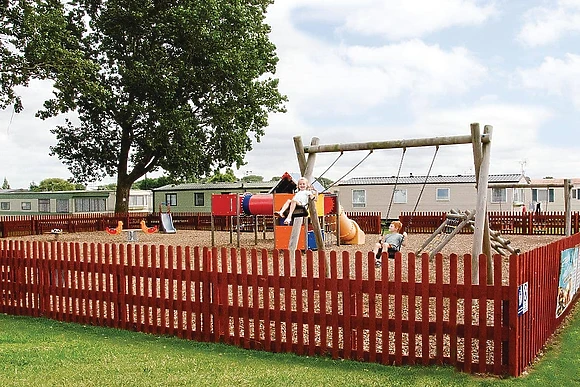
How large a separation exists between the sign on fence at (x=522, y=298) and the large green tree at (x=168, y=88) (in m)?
26.1

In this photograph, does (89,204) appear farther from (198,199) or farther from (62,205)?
(198,199)

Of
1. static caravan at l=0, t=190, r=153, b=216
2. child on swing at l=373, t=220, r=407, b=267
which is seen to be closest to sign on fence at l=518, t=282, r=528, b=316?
child on swing at l=373, t=220, r=407, b=267

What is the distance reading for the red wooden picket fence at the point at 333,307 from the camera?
5.61m

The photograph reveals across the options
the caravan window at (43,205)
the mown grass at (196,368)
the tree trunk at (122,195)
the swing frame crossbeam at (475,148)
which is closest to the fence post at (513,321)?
the mown grass at (196,368)

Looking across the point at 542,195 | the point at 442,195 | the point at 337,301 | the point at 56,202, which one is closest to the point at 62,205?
the point at 56,202

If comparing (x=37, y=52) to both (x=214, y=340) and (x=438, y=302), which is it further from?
(x=438, y=302)

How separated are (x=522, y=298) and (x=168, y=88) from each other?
28.4 m

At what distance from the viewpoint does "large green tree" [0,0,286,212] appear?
3177cm

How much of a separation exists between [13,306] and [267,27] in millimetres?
30098

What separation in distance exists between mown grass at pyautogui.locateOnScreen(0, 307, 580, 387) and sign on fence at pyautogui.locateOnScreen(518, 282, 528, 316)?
61cm

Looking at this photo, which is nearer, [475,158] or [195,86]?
[475,158]

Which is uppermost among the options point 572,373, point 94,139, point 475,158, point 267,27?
point 267,27

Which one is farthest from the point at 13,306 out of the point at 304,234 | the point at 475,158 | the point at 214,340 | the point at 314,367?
Answer: the point at 304,234

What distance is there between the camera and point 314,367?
5.82 meters
